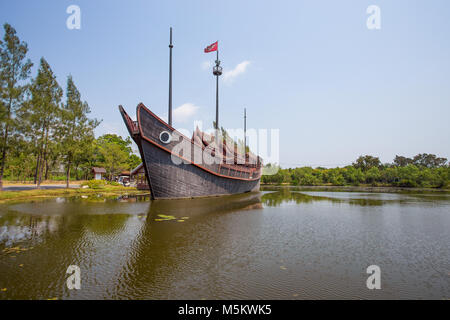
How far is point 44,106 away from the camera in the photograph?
998 inches

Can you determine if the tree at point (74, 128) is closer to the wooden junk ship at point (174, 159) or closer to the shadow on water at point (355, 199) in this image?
the wooden junk ship at point (174, 159)

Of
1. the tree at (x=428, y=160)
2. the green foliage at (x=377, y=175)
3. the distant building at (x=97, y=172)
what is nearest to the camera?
the distant building at (x=97, y=172)

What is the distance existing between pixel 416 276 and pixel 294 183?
260ft

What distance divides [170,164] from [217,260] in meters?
14.0

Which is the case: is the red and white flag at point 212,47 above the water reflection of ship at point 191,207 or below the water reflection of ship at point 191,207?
above

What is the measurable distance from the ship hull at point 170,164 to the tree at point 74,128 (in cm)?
1495

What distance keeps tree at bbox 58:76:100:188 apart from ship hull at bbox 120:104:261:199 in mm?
14955

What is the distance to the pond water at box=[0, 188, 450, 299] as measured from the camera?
14.0 ft

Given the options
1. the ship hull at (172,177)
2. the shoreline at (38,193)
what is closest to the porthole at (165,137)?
the ship hull at (172,177)

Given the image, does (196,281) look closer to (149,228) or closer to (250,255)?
(250,255)

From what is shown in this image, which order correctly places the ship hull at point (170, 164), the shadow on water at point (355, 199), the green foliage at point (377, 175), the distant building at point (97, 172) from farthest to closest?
the green foliage at point (377, 175) < the distant building at point (97, 172) < the shadow on water at point (355, 199) < the ship hull at point (170, 164)

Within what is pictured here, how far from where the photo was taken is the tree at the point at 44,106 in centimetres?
2441

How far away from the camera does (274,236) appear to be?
28.2 ft

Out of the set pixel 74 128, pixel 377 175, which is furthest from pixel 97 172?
pixel 377 175
